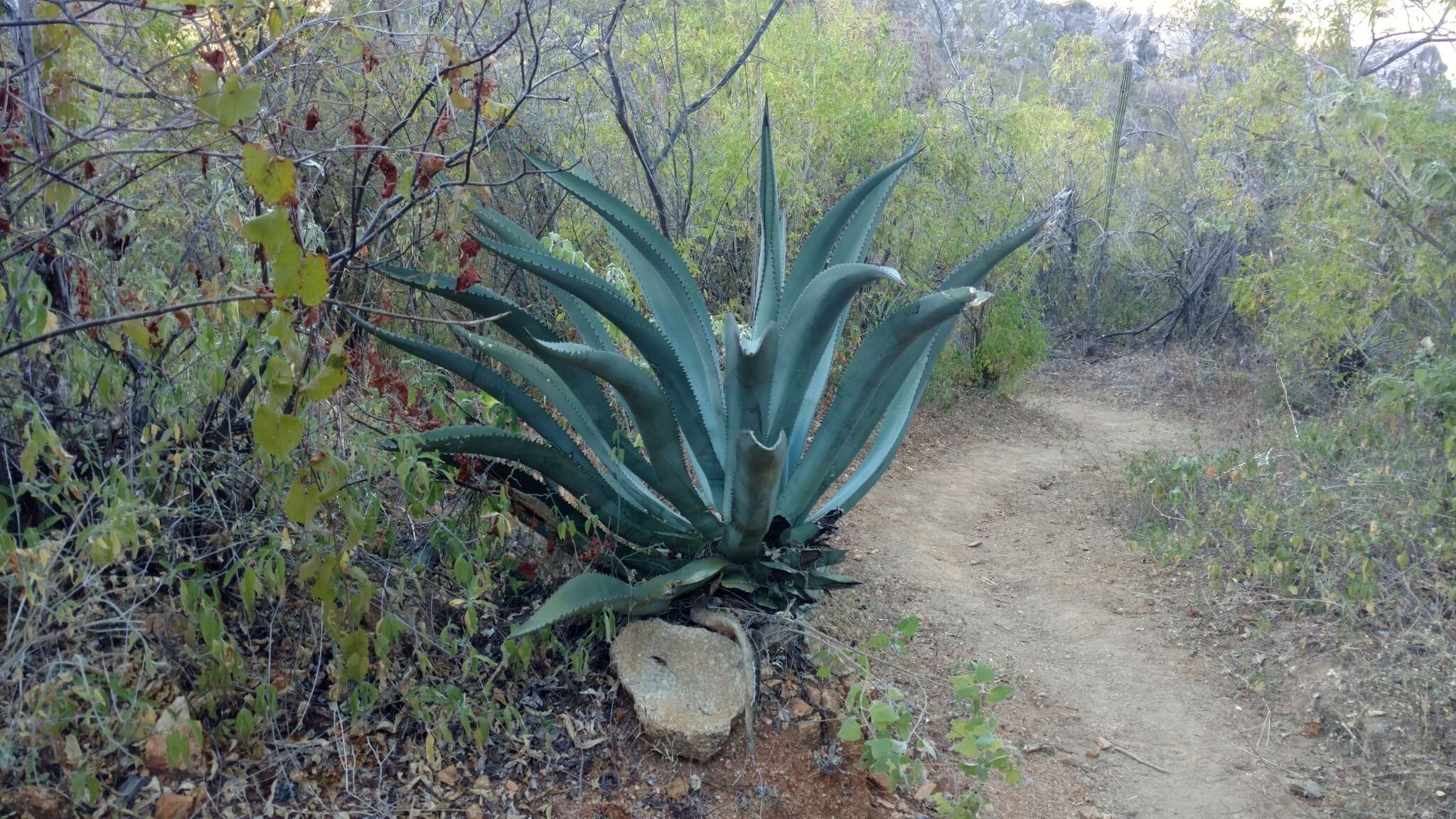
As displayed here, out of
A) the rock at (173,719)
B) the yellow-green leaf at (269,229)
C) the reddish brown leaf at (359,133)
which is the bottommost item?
the rock at (173,719)

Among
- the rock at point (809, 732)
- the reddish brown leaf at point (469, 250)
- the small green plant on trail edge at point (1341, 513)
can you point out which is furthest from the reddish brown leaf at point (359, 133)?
the small green plant on trail edge at point (1341, 513)

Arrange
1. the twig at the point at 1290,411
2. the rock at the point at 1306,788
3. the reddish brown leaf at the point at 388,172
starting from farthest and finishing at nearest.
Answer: the twig at the point at 1290,411
the rock at the point at 1306,788
the reddish brown leaf at the point at 388,172

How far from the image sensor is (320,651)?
2.21 metres

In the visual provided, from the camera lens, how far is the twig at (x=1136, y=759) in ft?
10.6

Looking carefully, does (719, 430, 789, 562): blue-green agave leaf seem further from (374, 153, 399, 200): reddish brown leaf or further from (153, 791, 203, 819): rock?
(153, 791, 203, 819): rock

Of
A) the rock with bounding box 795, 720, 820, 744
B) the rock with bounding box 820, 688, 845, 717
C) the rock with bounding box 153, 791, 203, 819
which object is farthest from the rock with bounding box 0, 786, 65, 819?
the rock with bounding box 820, 688, 845, 717

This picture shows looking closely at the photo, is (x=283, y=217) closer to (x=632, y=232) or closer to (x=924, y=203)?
(x=632, y=232)

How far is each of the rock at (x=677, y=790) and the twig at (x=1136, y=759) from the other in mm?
1658

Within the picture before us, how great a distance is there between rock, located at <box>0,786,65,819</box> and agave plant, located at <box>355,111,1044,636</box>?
1.00 meters

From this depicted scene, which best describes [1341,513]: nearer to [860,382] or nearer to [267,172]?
[860,382]

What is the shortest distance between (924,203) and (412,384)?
584 centimetres

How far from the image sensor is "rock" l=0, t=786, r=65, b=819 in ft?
5.81

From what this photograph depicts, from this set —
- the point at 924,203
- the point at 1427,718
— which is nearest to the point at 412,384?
the point at 1427,718

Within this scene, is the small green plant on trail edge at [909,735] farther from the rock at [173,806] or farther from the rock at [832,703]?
the rock at [173,806]
